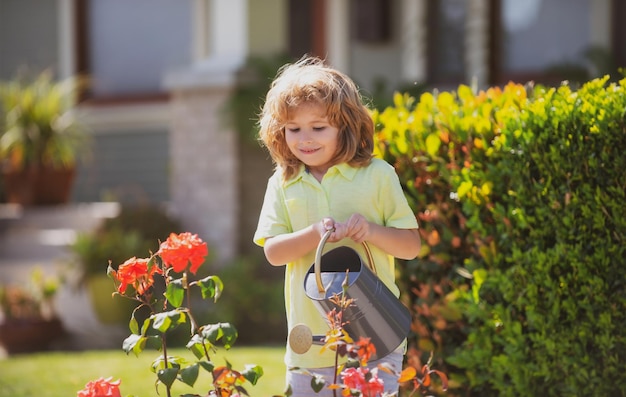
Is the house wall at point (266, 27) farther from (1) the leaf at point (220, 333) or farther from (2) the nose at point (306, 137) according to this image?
(1) the leaf at point (220, 333)

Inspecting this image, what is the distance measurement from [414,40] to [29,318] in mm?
4924

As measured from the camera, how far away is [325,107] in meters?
2.82

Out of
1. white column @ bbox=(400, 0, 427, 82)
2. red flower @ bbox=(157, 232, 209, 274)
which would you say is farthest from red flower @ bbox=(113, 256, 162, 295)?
white column @ bbox=(400, 0, 427, 82)

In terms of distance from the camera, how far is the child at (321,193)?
2818mm

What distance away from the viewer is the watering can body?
103 inches

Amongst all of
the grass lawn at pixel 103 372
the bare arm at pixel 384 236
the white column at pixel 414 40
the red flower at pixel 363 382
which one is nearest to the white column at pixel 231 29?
the white column at pixel 414 40

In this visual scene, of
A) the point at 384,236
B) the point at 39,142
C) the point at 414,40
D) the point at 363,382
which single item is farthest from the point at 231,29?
the point at 363,382

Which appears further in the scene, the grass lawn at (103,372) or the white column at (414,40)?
the white column at (414,40)

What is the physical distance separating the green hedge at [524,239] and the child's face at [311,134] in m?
0.86

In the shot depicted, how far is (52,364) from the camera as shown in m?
→ 6.64

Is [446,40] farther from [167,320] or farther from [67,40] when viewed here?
[167,320]

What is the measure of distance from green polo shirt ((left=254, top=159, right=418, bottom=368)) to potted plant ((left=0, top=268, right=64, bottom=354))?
508 cm

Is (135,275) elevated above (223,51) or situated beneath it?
situated beneath

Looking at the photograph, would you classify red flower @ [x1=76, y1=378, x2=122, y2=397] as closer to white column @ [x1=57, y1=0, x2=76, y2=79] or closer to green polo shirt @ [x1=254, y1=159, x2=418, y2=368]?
green polo shirt @ [x1=254, y1=159, x2=418, y2=368]
